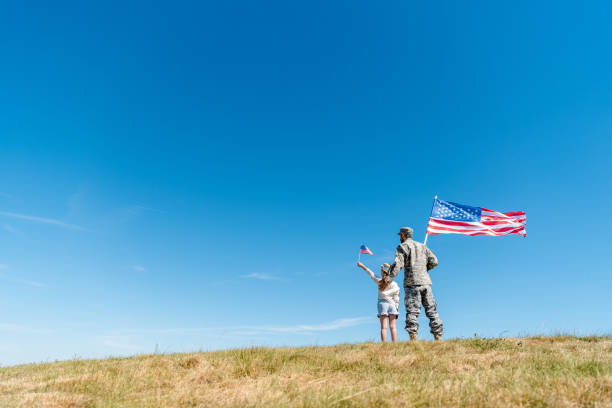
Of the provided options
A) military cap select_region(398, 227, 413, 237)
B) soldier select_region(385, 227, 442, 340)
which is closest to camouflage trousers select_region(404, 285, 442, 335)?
soldier select_region(385, 227, 442, 340)

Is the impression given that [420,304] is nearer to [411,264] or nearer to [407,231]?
[411,264]

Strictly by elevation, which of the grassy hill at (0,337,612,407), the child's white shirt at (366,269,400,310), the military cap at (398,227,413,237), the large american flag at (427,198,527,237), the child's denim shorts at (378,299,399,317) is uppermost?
the large american flag at (427,198,527,237)

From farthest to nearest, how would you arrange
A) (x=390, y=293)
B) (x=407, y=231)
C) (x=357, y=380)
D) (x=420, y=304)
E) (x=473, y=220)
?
(x=473, y=220)
(x=407, y=231)
(x=390, y=293)
(x=420, y=304)
(x=357, y=380)

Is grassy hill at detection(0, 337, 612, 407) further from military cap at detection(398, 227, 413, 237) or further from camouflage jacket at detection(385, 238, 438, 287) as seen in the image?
military cap at detection(398, 227, 413, 237)

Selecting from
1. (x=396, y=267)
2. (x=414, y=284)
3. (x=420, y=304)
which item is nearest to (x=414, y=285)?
(x=414, y=284)

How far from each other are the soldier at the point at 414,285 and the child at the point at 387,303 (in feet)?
0.89

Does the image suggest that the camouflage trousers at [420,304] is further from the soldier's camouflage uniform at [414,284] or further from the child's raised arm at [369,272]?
Answer: the child's raised arm at [369,272]

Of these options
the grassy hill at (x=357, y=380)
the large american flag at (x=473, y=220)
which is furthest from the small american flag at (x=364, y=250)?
the grassy hill at (x=357, y=380)

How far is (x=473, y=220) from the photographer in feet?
43.3

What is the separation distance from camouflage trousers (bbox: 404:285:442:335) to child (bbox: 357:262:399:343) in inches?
13.0

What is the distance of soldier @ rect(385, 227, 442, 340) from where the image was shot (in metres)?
10.2

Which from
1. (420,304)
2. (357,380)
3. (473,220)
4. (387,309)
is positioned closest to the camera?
(357,380)

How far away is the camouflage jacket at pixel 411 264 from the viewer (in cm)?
1038

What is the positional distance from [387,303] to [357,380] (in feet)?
17.0
